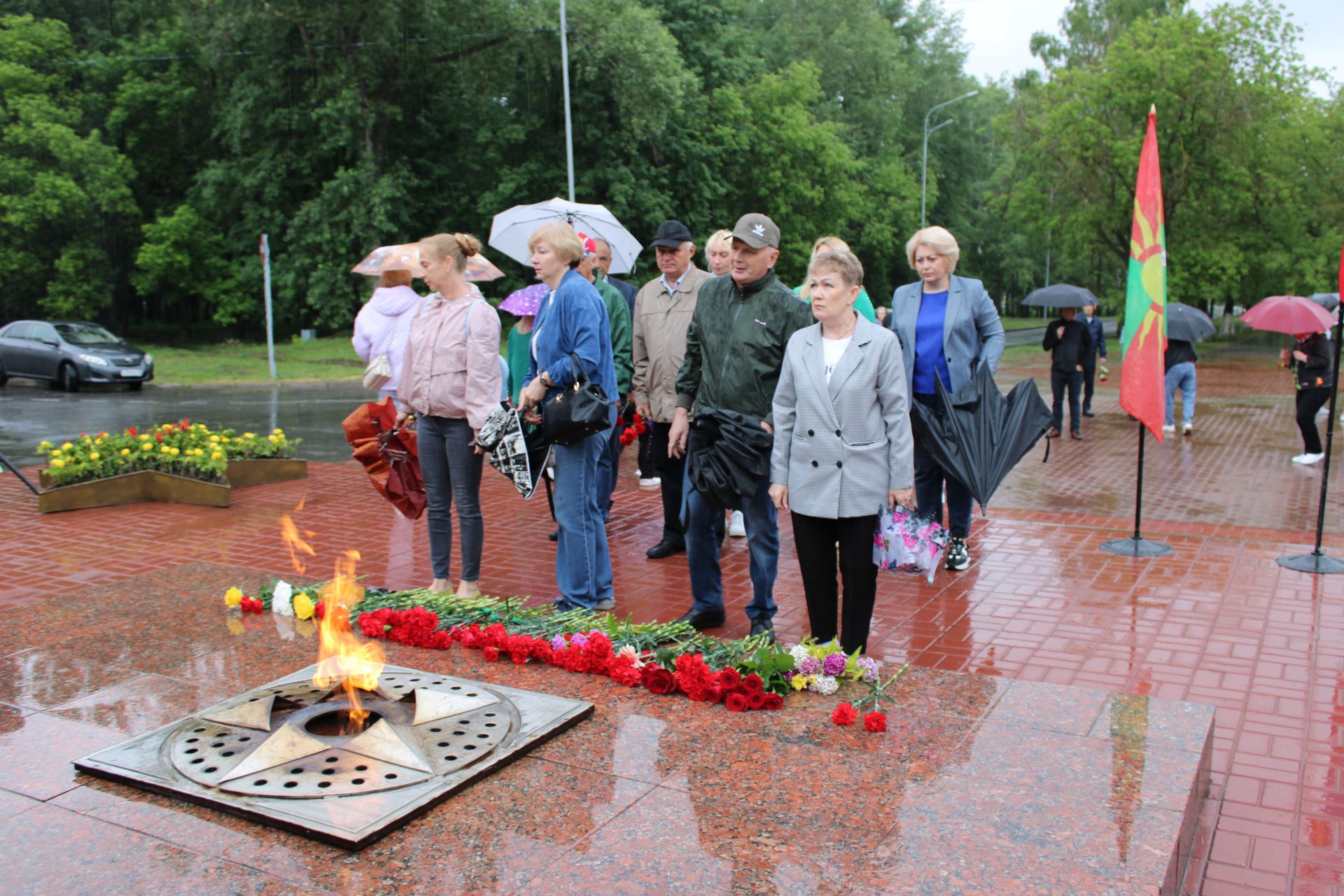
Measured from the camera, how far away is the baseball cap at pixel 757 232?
15.4ft

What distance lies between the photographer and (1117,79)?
106 ft

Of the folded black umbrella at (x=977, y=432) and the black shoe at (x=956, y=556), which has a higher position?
the folded black umbrella at (x=977, y=432)

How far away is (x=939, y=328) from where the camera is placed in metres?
6.14

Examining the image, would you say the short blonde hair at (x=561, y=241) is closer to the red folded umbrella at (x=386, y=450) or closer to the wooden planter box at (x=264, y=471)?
the red folded umbrella at (x=386, y=450)

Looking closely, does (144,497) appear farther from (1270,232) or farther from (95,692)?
(1270,232)

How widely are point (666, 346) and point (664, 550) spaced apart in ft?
4.18

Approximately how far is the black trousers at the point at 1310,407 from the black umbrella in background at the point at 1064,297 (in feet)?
9.60

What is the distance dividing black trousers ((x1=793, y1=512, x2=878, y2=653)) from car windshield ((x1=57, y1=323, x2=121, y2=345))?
2158 centimetres

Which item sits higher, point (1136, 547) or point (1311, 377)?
point (1311, 377)

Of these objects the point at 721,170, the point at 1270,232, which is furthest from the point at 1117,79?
the point at 721,170

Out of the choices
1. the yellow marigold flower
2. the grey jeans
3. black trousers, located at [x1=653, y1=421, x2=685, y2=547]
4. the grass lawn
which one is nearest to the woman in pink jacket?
the grey jeans

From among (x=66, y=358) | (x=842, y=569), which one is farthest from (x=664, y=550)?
(x=66, y=358)

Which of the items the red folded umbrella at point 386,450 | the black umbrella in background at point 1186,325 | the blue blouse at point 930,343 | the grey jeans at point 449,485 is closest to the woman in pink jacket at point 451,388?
the grey jeans at point 449,485

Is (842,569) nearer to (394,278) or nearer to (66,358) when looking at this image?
(394,278)
